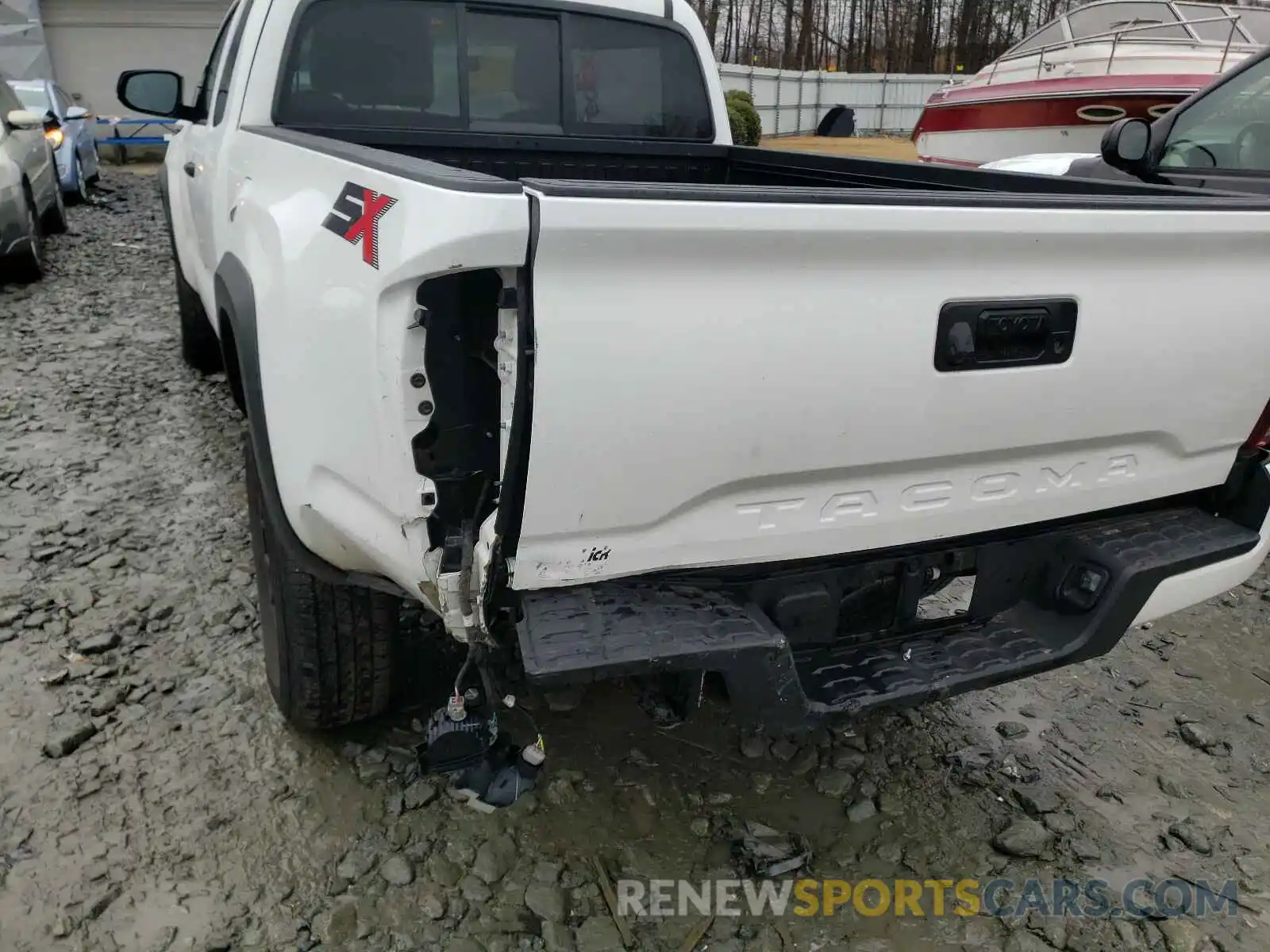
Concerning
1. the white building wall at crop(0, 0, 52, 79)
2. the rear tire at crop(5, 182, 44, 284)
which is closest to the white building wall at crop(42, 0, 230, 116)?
the white building wall at crop(0, 0, 52, 79)

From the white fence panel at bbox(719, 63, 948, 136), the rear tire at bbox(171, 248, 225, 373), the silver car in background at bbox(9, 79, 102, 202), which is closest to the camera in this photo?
the rear tire at bbox(171, 248, 225, 373)

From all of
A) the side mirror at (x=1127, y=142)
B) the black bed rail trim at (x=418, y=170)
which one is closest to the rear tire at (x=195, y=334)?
the black bed rail trim at (x=418, y=170)

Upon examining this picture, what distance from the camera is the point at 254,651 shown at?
3.04 metres

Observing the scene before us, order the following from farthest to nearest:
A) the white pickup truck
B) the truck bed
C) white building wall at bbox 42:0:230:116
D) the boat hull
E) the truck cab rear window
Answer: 1. white building wall at bbox 42:0:230:116
2. the boat hull
3. the truck cab rear window
4. the truck bed
5. the white pickup truck

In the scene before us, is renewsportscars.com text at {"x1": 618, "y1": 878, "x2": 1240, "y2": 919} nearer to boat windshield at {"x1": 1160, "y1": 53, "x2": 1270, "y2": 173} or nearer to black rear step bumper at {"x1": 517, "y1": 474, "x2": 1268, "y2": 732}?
black rear step bumper at {"x1": 517, "y1": 474, "x2": 1268, "y2": 732}

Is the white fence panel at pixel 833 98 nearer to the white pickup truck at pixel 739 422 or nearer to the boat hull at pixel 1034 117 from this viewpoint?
the boat hull at pixel 1034 117

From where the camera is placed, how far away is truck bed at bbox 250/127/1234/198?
116 inches

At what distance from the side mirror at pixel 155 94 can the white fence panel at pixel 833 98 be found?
76.6 ft

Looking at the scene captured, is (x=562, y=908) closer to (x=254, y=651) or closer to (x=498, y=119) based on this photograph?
(x=254, y=651)

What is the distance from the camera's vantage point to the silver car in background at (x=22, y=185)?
7.28 m

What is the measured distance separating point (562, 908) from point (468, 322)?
1306 millimetres

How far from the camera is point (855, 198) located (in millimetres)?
1735

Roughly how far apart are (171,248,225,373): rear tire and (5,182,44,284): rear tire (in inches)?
106

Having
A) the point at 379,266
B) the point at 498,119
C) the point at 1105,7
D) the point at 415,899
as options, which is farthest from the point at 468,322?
the point at 1105,7
